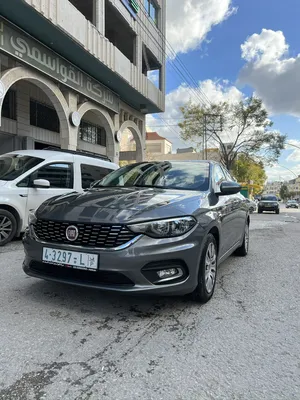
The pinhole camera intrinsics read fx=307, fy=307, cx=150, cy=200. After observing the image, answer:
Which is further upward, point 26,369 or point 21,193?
point 21,193

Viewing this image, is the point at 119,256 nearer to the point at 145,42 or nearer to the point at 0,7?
the point at 0,7

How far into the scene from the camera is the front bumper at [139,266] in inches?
99.0

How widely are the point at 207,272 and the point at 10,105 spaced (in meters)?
12.4

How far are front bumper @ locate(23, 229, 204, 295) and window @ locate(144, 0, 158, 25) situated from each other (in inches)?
717

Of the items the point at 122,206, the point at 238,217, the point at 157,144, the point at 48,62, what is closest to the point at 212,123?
the point at 48,62

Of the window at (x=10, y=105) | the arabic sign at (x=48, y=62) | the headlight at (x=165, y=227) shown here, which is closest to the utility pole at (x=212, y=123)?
the arabic sign at (x=48, y=62)

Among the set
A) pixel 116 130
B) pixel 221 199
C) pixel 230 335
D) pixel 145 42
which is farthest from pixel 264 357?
pixel 145 42

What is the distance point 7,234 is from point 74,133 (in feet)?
25.3

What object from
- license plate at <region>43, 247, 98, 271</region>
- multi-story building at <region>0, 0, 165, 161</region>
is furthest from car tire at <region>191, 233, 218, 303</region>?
multi-story building at <region>0, 0, 165, 161</region>

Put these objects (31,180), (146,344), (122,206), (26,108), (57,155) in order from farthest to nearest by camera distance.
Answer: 1. (26,108)
2. (57,155)
3. (31,180)
4. (122,206)
5. (146,344)

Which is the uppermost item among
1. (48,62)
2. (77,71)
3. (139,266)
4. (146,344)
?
(77,71)

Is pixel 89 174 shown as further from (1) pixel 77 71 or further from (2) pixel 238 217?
(1) pixel 77 71

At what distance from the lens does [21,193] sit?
232 inches

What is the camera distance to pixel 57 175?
6.64 m
